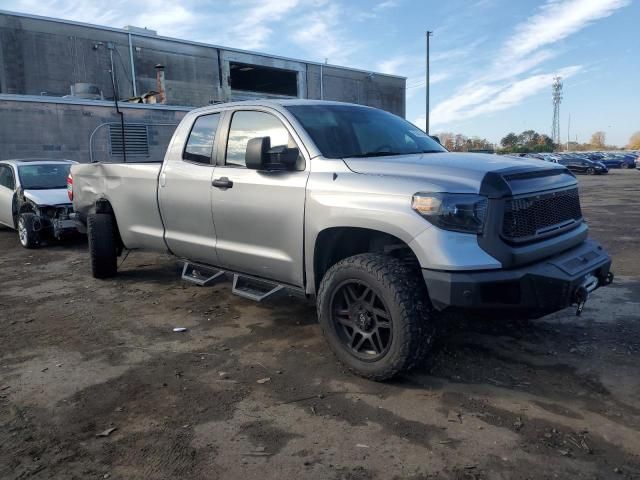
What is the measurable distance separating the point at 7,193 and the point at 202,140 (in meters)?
6.97

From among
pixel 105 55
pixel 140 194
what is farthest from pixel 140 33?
pixel 140 194

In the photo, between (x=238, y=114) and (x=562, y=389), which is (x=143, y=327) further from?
(x=562, y=389)

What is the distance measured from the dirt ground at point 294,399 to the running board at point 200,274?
0.36 metres

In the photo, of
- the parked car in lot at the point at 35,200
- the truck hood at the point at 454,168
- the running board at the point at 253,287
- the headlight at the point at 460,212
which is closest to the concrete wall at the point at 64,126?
the parked car in lot at the point at 35,200

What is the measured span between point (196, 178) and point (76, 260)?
4211mm

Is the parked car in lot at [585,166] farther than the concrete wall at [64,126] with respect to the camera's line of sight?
Yes

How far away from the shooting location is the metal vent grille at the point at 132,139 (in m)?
18.9

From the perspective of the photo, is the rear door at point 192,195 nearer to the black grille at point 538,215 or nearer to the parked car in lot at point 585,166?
the black grille at point 538,215

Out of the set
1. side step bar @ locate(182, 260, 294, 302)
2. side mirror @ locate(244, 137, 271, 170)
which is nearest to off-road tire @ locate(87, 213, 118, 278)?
side step bar @ locate(182, 260, 294, 302)

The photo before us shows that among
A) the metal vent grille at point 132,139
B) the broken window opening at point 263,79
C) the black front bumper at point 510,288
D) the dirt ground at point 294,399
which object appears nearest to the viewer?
the dirt ground at point 294,399

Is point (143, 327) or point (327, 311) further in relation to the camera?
point (143, 327)

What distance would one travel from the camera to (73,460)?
2.71m

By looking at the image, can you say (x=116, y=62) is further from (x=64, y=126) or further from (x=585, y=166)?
(x=585, y=166)

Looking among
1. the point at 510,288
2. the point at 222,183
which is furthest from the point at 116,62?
the point at 510,288
